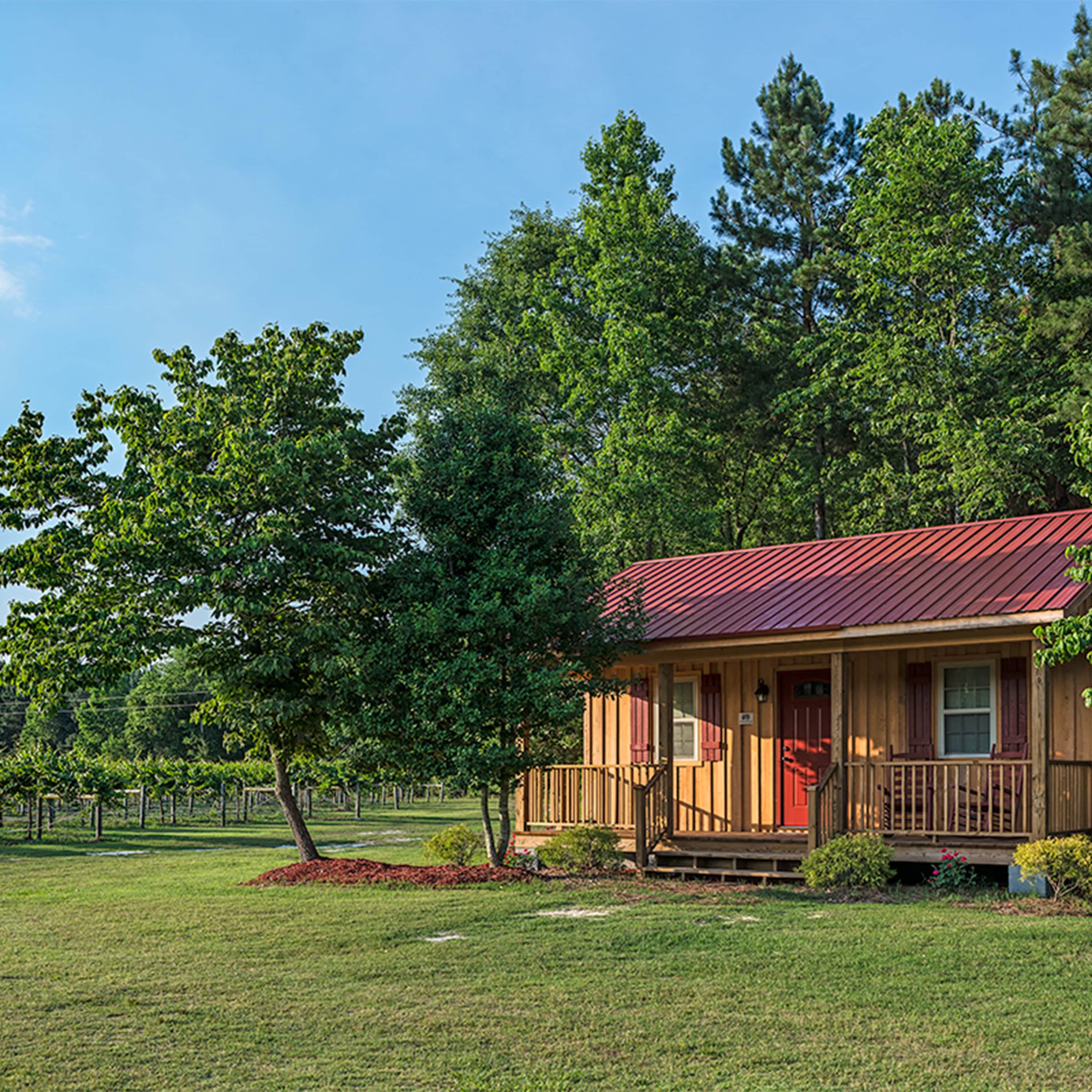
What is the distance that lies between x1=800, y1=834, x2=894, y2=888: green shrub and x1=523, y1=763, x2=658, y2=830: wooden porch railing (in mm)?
2965

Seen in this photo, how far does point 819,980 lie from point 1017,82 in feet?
99.1

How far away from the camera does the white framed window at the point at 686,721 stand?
17.2 metres

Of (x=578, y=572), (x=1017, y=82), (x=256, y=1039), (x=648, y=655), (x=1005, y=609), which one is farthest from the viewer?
(x=1017, y=82)

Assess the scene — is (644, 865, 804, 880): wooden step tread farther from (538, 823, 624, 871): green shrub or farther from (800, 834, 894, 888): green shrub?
(800, 834, 894, 888): green shrub

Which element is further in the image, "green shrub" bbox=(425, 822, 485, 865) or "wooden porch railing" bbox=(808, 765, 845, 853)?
"green shrub" bbox=(425, 822, 485, 865)

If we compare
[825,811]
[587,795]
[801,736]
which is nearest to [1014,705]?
[825,811]

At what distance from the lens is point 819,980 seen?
8773 millimetres

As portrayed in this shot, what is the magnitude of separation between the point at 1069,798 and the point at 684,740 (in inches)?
211

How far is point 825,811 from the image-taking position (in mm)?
14461

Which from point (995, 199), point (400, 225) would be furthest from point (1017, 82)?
point (400, 225)

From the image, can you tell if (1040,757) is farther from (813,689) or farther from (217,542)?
(217,542)

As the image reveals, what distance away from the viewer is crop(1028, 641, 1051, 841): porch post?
1294 cm

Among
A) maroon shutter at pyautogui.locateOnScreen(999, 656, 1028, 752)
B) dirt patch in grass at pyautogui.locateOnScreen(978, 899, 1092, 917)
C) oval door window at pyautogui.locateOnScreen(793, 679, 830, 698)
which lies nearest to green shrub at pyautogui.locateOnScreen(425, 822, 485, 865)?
oval door window at pyautogui.locateOnScreen(793, 679, 830, 698)

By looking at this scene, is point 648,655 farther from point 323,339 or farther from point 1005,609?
point 323,339
